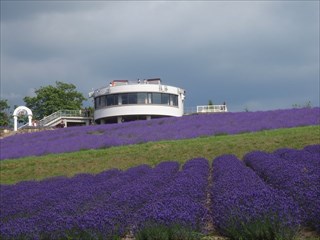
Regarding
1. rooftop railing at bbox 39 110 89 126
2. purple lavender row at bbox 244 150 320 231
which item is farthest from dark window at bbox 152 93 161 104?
purple lavender row at bbox 244 150 320 231

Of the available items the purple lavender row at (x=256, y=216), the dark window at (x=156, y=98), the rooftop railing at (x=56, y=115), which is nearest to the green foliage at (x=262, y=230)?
the purple lavender row at (x=256, y=216)

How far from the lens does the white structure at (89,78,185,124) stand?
155 feet

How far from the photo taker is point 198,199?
8.32m

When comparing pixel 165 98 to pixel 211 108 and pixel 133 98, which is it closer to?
pixel 133 98

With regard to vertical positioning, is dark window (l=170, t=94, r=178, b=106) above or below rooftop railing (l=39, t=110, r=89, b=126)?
above

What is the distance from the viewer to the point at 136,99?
156 feet

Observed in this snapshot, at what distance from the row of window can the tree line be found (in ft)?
48.4

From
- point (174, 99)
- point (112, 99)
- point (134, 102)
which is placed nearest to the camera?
point (134, 102)

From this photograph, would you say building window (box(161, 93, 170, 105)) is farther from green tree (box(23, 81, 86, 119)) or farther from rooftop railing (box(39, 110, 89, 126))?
green tree (box(23, 81, 86, 119))

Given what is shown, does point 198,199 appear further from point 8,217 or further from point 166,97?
point 166,97

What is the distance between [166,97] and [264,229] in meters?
43.6

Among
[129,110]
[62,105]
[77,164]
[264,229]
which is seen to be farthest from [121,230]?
[62,105]

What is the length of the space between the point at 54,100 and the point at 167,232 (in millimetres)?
58831

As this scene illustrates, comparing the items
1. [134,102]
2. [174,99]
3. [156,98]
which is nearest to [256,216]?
[134,102]
